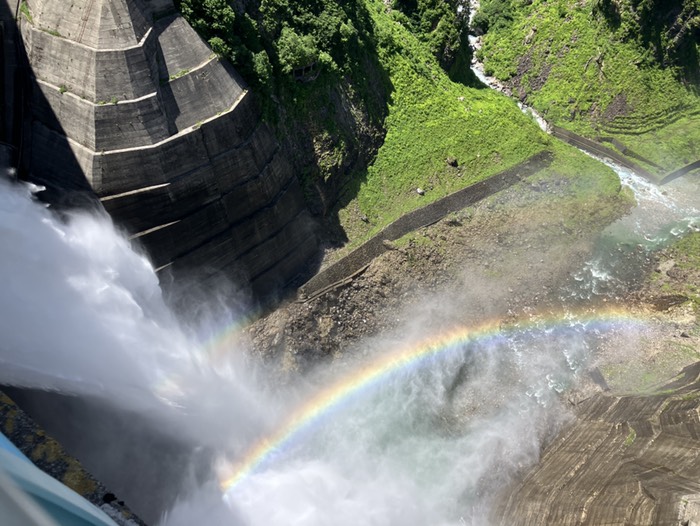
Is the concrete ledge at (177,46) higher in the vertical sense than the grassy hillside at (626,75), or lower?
higher

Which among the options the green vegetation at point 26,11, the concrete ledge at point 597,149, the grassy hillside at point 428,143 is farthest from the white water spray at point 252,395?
the concrete ledge at point 597,149

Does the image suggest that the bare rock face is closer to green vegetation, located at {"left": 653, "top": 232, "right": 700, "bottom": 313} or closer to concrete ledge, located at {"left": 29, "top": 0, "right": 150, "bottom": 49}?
green vegetation, located at {"left": 653, "top": 232, "right": 700, "bottom": 313}

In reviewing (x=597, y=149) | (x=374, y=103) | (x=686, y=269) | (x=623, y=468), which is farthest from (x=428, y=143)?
(x=623, y=468)

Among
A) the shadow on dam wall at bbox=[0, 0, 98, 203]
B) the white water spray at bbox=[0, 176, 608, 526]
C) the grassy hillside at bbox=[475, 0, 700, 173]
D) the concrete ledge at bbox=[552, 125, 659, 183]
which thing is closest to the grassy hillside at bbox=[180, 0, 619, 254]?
the concrete ledge at bbox=[552, 125, 659, 183]

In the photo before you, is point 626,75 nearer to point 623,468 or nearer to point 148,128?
point 623,468

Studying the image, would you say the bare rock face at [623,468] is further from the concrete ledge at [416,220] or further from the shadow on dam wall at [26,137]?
the shadow on dam wall at [26,137]

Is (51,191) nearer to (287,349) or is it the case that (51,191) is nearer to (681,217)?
(287,349)

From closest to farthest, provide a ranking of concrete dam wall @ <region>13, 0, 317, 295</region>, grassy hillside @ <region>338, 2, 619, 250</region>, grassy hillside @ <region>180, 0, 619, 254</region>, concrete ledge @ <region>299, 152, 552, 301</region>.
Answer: concrete dam wall @ <region>13, 0, 317, 295</region> < grassy hillside @ <region>180, 0, 619, 254</region> < concrete ledge @ <region>299, 152, 552, 301</region> < grassy hillside @ <region>338, 2, 619, 250</region>
